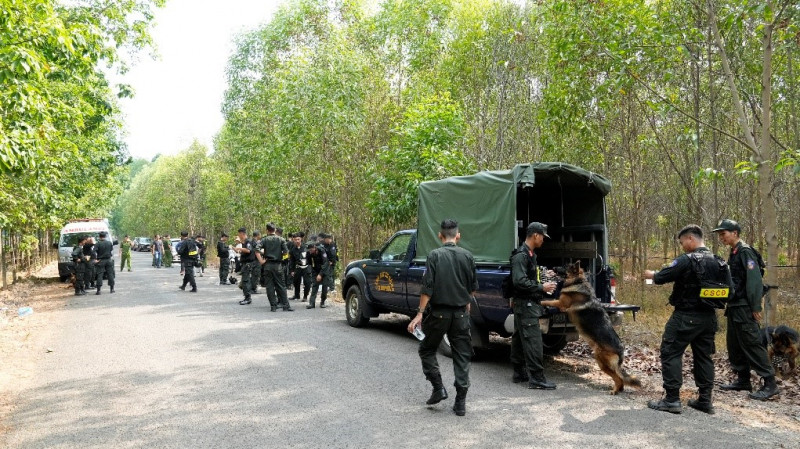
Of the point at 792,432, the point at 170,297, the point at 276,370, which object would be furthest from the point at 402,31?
the point at 792,432

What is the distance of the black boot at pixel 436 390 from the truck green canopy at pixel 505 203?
221 centimetres

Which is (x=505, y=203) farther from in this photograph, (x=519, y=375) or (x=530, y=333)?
(x=519, y=375)

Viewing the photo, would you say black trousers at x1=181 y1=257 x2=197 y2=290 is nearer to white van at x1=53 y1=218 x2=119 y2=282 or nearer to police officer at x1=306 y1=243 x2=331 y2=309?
white van at x1=53 y1=218 x2=119 y2=282

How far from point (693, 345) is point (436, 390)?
8.18 ft

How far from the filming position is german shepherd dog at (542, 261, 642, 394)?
19.8 feet

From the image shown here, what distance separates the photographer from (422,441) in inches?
181

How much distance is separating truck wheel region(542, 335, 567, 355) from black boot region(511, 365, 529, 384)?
3.57ft

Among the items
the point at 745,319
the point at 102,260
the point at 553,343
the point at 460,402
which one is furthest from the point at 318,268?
the point at 745,319

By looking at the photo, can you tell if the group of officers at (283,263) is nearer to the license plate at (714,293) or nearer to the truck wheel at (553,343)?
the truck wheel at (553,343)

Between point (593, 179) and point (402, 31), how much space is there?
17907 millimetres

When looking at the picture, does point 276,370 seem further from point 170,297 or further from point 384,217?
point 170,297

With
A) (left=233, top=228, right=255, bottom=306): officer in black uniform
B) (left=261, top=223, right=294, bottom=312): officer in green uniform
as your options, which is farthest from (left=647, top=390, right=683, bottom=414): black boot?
(left=233, top=228, right=255, bottom=306): officer in black uniform

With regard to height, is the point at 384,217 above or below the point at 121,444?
above

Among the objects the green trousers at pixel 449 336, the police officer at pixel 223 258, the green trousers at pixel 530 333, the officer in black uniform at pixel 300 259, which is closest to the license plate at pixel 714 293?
the green trousers at pixel 530 333
